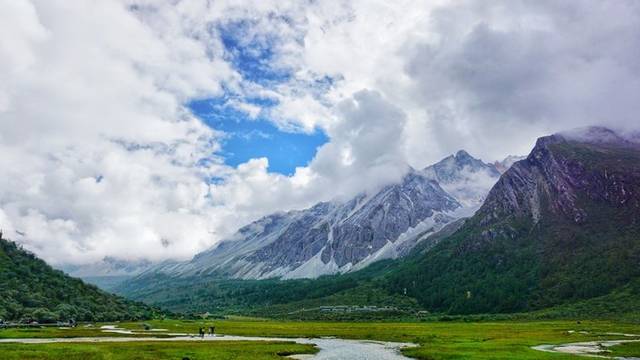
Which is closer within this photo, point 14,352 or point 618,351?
point 14,352

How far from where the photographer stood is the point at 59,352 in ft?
289

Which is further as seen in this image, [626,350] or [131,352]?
[626,350]

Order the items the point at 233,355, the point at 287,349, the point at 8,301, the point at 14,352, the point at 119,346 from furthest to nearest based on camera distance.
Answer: the point at 8,301 < the point at 287,349 < the point at 119,346 < the point at 233,355 < the point at 14,352

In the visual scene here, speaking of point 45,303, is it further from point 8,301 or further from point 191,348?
point 191,348

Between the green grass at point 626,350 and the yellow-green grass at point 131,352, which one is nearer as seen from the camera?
the yellow-green grass at point 131,352

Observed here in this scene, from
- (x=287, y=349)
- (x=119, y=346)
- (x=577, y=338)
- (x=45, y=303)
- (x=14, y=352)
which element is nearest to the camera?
(x=14, y=352)

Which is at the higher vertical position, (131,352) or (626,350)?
(131,352)

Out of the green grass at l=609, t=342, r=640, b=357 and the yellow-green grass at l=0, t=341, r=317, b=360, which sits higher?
the yellow-green grass at l=0, t=341, r=317, b=360

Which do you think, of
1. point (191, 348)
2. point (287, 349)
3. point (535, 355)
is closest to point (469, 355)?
point (535, 355)

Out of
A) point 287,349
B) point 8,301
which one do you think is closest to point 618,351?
point 287,349

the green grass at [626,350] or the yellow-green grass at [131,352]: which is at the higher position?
the yellow-green grass at [131,352]

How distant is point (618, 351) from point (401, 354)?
38692 mm

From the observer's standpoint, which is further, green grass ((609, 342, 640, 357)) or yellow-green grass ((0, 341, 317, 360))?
green grass ((609, 342, 640, 357))

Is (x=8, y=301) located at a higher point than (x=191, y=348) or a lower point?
higher
